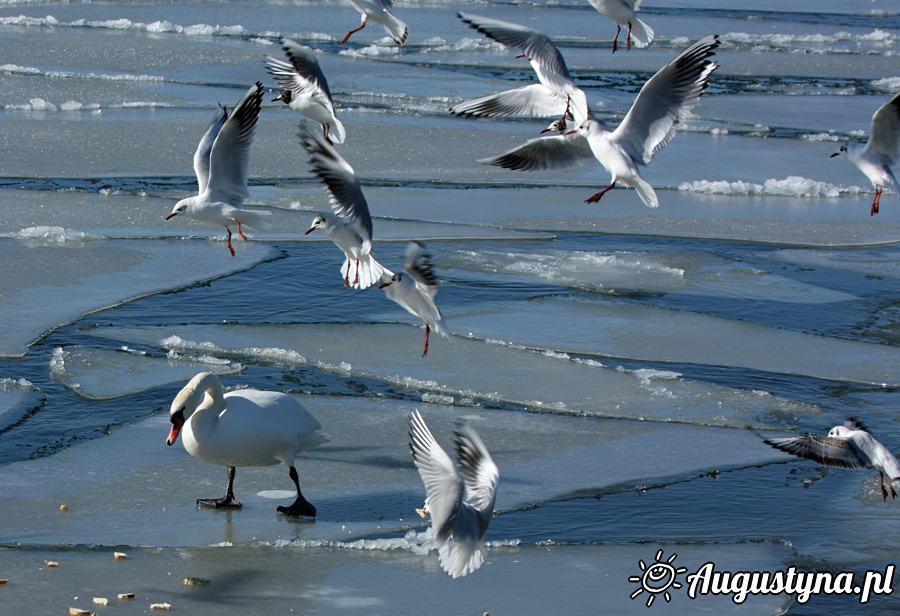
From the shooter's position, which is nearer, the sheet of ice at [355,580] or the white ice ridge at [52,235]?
the sheet of ice at [355,580]

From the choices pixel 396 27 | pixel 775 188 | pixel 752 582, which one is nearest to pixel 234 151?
pixel 396 27

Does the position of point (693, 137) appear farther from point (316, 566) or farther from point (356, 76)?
point (316, 566)

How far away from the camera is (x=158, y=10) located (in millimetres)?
19438

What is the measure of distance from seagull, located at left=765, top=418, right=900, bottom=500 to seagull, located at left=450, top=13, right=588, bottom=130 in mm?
3499

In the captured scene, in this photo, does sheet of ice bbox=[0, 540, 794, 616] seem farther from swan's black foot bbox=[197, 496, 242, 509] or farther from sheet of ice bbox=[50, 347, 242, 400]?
sheet of ice bbox=[50, 347, 242, 400]

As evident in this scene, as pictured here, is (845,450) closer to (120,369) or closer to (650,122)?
(650,122)

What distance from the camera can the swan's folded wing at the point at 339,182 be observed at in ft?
19.2

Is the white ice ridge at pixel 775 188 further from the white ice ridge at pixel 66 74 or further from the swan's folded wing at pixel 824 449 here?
the white ice ridge at pixel 66 74

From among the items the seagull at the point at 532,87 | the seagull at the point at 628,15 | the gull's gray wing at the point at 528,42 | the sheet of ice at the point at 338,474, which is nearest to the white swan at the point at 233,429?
the sheet of ice at the point at 338,474

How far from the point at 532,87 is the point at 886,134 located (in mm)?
2351

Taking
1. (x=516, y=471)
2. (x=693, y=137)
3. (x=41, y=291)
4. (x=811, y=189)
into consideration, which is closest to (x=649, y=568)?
(x=516, y=471)

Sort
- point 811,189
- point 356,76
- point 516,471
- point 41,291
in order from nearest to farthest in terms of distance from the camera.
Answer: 1. point 516,471
2. point 41,291
3. point 811,189
4. point 356,76

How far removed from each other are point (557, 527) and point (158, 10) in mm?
16683

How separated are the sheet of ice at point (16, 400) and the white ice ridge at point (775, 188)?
6.34 m
